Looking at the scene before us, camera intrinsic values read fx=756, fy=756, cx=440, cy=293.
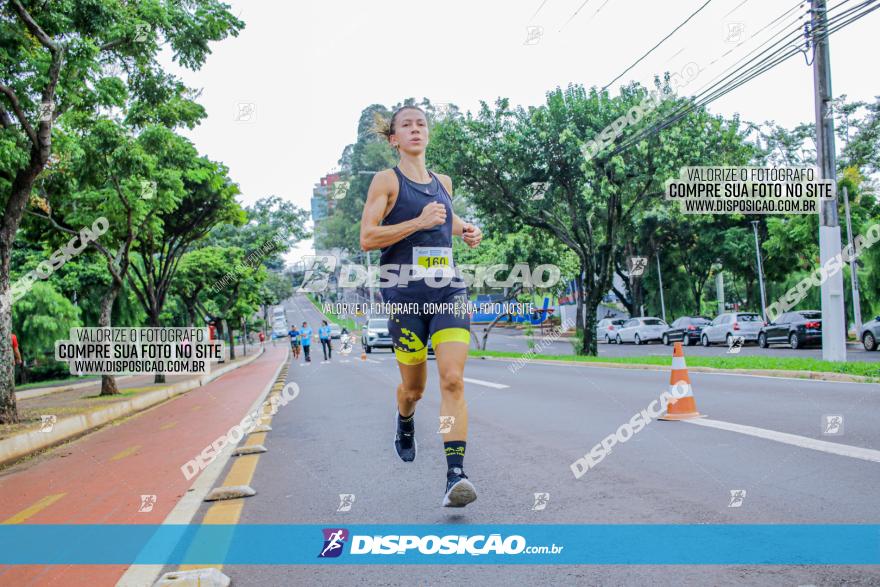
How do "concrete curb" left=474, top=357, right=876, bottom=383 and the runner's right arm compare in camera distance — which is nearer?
the runner's right arm

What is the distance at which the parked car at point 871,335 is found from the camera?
23.2 meters

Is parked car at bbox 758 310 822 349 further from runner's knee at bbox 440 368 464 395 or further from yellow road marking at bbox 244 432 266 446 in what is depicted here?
runner's knee at bbox 440 368 464 395

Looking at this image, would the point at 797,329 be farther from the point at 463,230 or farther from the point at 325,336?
the point at 463,230

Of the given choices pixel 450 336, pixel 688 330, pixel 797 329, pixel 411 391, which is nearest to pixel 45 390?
pixel 411 391

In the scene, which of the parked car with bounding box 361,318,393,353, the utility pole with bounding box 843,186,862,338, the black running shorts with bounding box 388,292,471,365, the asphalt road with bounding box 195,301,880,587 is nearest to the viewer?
the asphalt road with bounding box 195,301,880,587

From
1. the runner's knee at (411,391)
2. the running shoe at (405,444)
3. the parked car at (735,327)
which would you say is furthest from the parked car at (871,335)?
the runner's knee at (411,391)

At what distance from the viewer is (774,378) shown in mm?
12781

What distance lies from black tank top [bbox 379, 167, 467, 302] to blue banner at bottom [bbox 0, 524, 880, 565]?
1246 mm

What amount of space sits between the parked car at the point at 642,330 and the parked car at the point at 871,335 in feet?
49.5

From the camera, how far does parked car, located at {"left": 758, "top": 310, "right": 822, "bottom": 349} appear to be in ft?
85.9

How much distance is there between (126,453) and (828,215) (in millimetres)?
13564

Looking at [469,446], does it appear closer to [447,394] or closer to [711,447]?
[711,447]

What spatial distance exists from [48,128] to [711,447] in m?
9.78

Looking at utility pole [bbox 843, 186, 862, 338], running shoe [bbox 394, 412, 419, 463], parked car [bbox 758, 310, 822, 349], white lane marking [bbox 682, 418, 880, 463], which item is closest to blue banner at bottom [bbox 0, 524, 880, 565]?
running shoe [bbox 394, 412, 419, 463]
